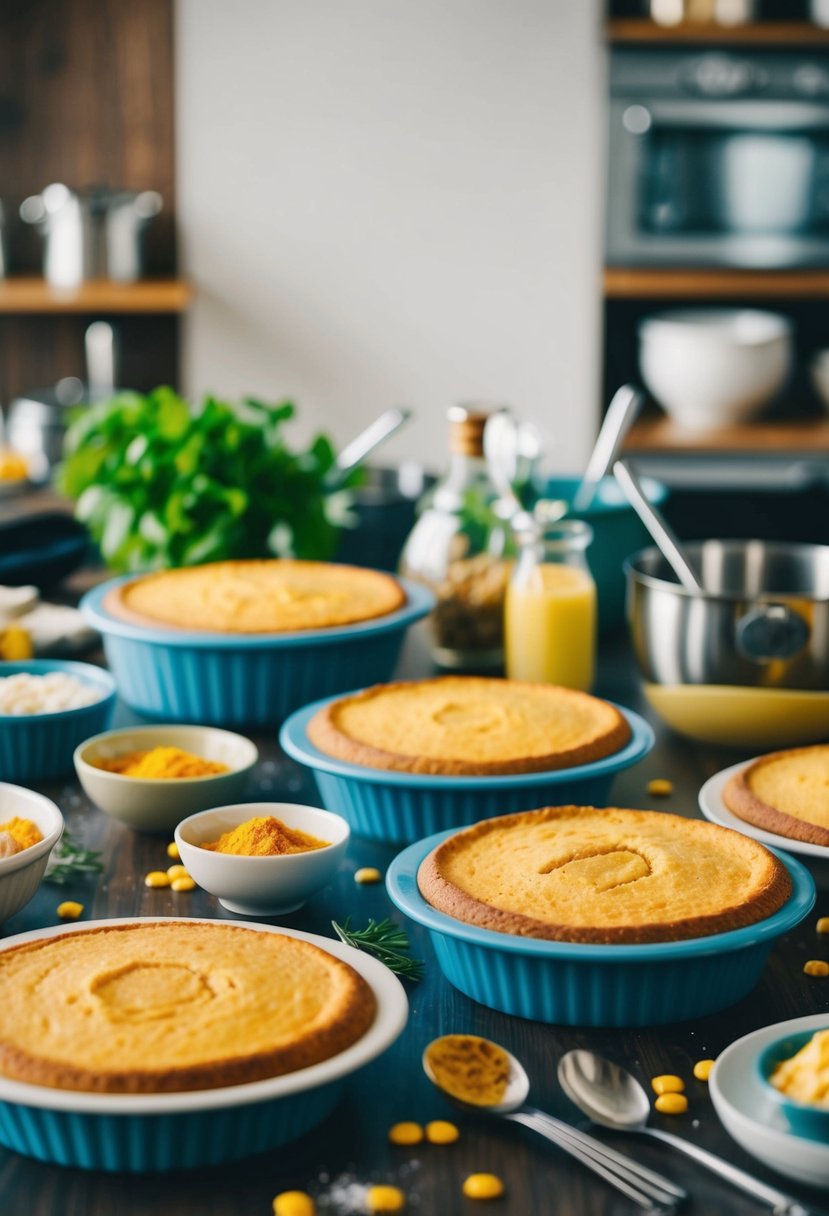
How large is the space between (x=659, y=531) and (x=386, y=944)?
0.76 meters

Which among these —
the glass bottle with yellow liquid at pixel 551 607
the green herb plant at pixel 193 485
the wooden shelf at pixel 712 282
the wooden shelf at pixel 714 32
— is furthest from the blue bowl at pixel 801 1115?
the wooden shelf at pixel 714 32

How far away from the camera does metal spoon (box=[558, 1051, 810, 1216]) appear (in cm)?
85

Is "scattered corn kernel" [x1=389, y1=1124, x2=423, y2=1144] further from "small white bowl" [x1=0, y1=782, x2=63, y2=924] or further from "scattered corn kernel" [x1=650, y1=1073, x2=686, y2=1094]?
"small white bowl" [x1=0, y1=782, x2=63, y2=924]

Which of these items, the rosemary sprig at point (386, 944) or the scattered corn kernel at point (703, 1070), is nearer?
the scattered corn kernel at point (703, 1070)

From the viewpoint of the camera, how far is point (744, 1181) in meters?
0.84

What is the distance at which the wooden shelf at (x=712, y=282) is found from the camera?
4.09 meters

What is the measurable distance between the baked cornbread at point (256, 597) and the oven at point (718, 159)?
8.06 ft

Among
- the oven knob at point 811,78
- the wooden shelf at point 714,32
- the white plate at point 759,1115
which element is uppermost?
the wooden shelf at point 714,32

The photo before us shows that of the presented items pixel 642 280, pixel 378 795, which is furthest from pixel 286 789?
pixel 642 280

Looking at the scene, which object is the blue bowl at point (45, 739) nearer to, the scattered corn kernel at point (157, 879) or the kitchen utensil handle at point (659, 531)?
the scattered corn kernel at point (157, 879)

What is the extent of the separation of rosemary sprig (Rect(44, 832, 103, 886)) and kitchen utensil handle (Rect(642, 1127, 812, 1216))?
63 centimetres

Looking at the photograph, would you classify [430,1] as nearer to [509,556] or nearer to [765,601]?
[509,556]

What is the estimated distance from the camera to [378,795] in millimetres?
1350

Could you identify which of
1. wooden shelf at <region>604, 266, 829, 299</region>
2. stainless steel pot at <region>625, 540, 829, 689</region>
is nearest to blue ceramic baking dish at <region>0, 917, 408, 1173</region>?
stainless steel pot at <region>625, 540, 829, 689</region>
